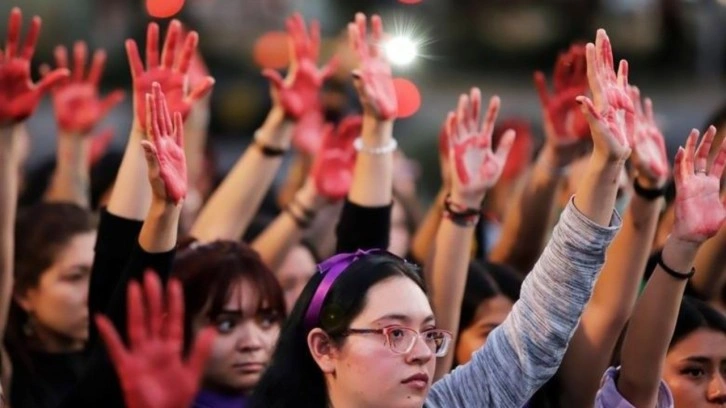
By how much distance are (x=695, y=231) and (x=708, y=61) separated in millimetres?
5900

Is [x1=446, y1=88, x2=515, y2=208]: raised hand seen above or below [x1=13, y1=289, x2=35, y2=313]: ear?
above

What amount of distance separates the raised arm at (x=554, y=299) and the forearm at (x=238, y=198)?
1.23 meters

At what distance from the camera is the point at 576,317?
2857 mm

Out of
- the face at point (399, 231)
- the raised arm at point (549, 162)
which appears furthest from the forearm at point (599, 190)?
the face at point (399, 231)

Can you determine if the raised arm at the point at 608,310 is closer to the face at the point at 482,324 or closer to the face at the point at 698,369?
the face at the point at 698,369

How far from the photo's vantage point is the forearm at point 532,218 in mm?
4391

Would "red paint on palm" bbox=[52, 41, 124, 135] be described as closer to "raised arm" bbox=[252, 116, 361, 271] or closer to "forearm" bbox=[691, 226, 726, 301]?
"raised arm" bbox=[252, 116, 361, 271]

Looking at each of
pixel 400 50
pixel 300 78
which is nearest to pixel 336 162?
pixel 300 78

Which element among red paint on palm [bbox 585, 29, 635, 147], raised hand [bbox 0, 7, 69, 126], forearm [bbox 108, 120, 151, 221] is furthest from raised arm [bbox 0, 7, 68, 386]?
red paint on palm [bbox 585, 29, 635, 147]

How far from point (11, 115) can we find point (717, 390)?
1675 mm

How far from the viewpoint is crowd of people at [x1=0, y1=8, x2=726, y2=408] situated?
2.85 metres

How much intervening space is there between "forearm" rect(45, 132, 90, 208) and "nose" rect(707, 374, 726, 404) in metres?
2.08

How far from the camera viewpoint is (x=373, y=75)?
3955 millimetres

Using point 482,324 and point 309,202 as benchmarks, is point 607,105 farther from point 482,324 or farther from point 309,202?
point 309,202
